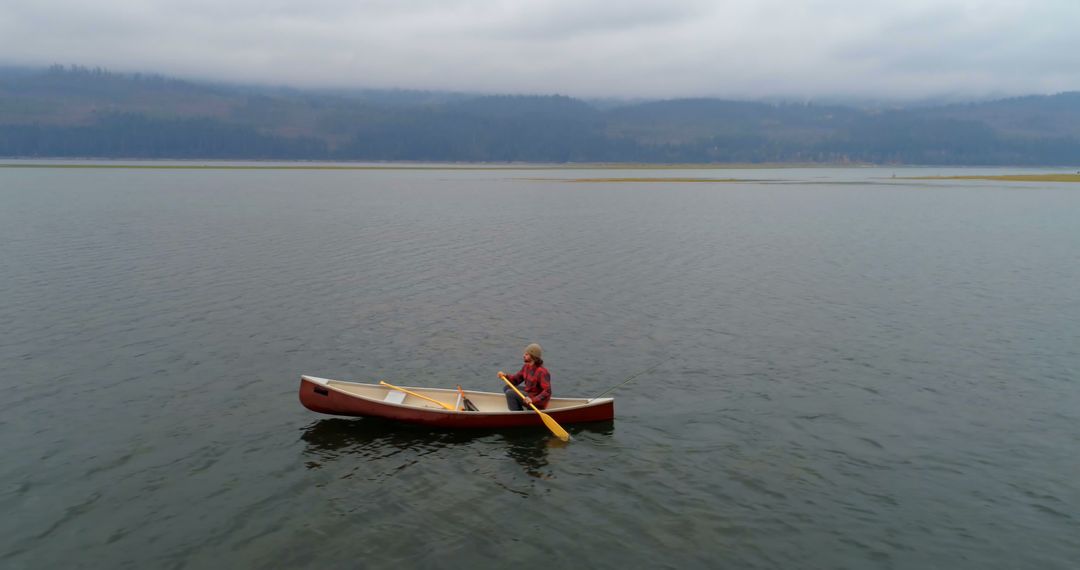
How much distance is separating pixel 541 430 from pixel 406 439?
4.25 metres

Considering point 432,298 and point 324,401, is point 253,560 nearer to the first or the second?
point 324,401

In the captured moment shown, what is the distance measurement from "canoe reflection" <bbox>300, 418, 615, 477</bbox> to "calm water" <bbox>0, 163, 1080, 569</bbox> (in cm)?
11

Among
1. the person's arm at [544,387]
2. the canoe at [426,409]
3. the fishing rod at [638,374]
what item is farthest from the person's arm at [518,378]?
the fishing rod at [638,374]

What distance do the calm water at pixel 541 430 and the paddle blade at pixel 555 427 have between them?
31 cm

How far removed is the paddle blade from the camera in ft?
72.9

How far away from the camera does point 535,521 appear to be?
17.3 meters

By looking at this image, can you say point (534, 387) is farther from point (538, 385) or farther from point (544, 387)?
point (544, 387)

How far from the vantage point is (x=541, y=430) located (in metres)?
23.0

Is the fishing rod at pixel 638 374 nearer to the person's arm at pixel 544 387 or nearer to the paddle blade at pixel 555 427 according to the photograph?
the person's arm at pixel 544 387

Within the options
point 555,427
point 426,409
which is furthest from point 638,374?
point 426,409

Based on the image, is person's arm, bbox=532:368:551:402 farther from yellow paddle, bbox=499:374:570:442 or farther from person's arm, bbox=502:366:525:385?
person's arm, bbox=502:366:525:385

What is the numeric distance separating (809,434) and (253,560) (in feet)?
52.6

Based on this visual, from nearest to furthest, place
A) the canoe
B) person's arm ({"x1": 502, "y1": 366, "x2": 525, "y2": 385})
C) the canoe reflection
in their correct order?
the canoe reflection, the canoe, person's arm ({"x1": 502, "y1": 366, "x2": 525, "y2": 385})

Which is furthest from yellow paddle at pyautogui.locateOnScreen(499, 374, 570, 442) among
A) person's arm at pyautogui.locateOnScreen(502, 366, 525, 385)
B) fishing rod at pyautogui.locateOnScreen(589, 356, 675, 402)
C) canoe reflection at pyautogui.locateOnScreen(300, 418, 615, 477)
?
fishing rod at pyautogui.locateOnScreen(589, 356, 675, 402)
